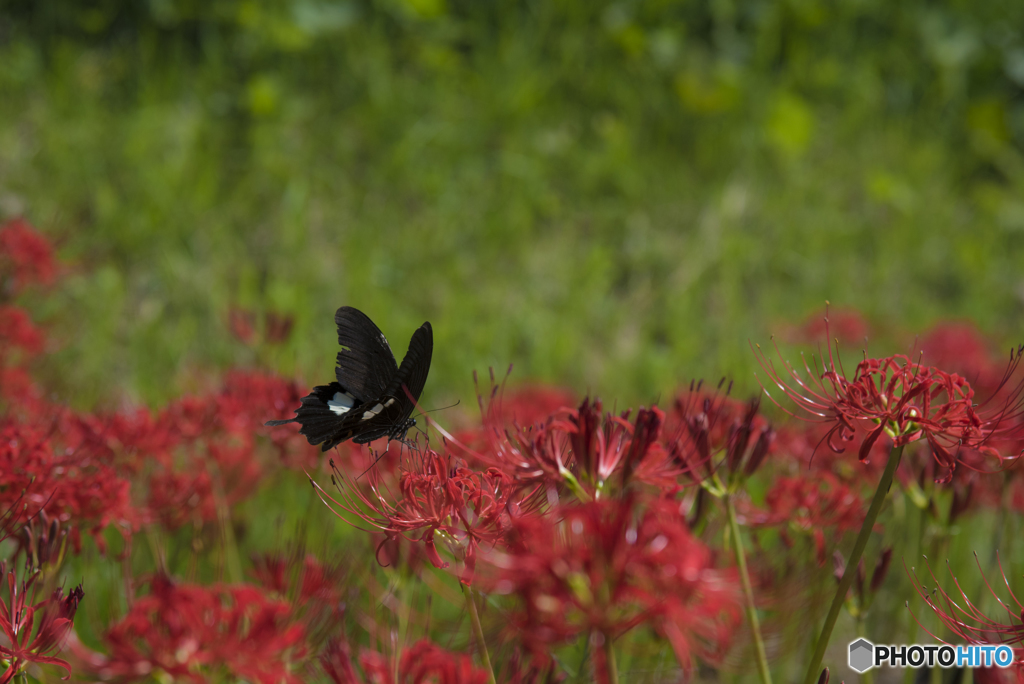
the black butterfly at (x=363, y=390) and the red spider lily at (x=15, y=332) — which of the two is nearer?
the black butterfly at (x=363, y=390)

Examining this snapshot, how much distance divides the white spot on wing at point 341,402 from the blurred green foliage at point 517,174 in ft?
5.15

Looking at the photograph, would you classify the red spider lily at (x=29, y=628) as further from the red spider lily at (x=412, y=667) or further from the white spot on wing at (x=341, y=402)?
the white spot on wing at (x=341, y=402)

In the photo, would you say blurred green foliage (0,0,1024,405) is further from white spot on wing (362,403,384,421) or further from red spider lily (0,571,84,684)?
red spider lily (0,571,84,684)

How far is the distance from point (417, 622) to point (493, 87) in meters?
4.03

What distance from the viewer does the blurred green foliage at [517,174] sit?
12.3 ft

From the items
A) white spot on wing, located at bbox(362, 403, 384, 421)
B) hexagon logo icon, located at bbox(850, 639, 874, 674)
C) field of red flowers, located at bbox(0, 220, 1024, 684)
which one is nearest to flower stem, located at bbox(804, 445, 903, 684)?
field of red flowers, located at bbox(0, 220, 1024, 684)

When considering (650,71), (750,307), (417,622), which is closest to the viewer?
(417,622)

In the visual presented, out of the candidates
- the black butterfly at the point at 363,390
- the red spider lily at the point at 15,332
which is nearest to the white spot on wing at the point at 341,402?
the black butterfly at the point at 363,390

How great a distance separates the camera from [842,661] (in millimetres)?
2328

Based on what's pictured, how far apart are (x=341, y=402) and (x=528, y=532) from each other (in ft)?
2.54

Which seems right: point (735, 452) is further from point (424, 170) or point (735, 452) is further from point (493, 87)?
point (493, 87)

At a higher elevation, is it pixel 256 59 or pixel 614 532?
pixel 256 59

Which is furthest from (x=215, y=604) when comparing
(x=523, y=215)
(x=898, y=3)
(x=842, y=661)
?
(x=898, y=3)

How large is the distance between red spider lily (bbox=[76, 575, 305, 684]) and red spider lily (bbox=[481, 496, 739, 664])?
448 mm
